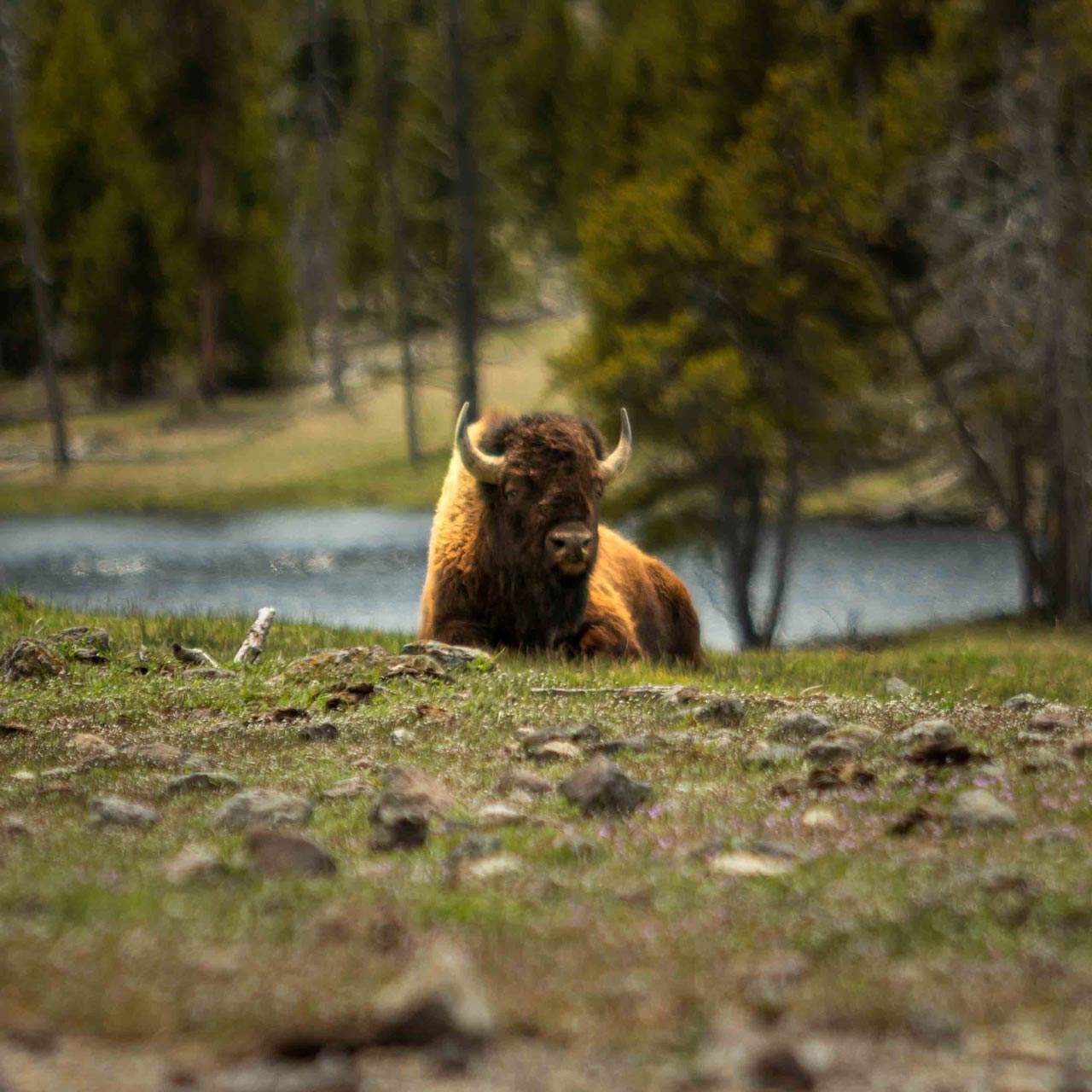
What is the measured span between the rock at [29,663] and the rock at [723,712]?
3883mm

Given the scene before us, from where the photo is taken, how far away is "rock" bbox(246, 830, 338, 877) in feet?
14.6

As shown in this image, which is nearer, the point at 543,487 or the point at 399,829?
the point at 399,829

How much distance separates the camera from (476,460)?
10656mm

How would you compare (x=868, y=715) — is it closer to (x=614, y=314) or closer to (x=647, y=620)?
(x=647, y=620)

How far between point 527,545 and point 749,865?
609 cm

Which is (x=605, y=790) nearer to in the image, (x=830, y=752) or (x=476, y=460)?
(x=830, y=752)

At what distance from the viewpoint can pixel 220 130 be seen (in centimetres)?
5306

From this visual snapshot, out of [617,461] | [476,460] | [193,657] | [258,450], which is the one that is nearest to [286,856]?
[193,657]

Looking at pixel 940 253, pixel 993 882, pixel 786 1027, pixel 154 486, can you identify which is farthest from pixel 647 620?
pixel 154 486

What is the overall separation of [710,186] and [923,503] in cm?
1452

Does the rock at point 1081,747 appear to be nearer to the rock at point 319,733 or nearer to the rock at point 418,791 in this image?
the rock at point 418,791

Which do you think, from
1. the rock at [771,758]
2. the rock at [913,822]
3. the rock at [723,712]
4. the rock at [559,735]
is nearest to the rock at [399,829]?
the rock at [913,822]

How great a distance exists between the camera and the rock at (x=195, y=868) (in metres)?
4.38

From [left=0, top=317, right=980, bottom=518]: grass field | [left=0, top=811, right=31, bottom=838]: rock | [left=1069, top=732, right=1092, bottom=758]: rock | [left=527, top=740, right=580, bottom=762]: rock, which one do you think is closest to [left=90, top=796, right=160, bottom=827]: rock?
[left=0, top=811, right=31, bottom=838]: rock
